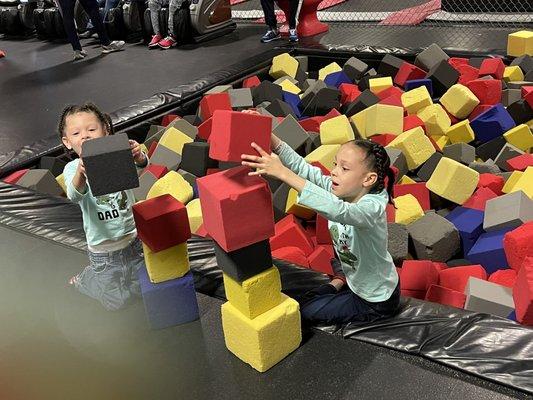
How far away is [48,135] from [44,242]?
1.65 m

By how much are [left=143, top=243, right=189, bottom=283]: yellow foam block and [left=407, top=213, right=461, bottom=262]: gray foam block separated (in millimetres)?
1102

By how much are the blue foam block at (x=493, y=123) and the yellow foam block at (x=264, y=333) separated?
2243 mm

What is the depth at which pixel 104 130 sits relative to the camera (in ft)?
5.42

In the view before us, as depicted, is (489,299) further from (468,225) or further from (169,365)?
(169,365)

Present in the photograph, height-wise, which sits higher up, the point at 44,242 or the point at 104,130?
the point at 104,130

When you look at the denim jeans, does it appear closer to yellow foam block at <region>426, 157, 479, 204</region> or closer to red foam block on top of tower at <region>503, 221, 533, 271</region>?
red foam block on top of tower at <region>503, 221, 533, 271</region>

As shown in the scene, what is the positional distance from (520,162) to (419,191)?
1.88 feet

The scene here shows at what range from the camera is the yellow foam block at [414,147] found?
2.79 metres

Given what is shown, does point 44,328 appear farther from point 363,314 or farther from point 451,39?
point 451,39

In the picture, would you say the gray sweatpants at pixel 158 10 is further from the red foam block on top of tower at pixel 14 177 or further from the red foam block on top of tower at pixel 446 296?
the red foam block on top of tower at pixel 446 296

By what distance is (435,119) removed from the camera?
315cm

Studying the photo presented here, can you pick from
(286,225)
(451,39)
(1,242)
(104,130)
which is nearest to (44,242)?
(1,242)

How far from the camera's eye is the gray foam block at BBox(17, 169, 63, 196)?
2772 millimetres

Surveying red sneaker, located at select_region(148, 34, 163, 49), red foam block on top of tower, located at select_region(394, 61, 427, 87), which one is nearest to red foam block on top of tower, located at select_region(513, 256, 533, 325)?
red foam block on top of tower, located at select_region(394, 61, 427, 87)
